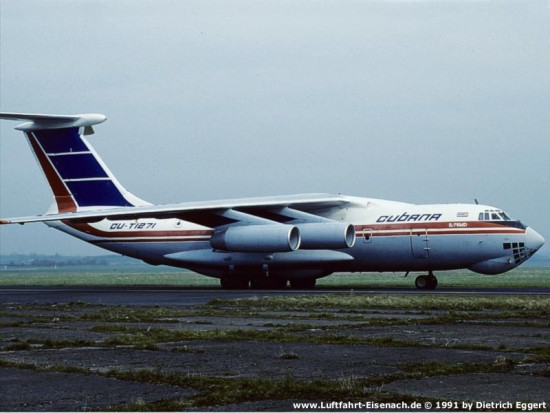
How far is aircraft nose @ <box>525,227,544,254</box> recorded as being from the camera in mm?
29938

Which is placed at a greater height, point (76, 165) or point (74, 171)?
point (76, 165)

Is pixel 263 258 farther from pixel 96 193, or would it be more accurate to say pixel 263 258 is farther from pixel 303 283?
pixel 96 193

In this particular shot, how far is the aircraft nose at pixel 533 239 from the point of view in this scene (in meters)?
29.9

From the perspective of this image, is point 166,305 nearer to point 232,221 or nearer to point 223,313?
point 223,313

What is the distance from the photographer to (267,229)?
31109 mm

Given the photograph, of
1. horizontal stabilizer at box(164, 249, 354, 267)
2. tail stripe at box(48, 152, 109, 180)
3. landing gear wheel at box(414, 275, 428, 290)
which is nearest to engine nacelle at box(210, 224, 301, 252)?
horizontal stabilizer at box(164, 249, 354, 267)

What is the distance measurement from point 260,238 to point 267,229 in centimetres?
39

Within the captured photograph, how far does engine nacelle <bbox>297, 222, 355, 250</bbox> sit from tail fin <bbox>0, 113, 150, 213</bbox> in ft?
26.2

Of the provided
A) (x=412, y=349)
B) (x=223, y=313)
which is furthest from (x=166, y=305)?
(x=412, y=349)

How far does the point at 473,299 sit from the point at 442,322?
21.6 ft

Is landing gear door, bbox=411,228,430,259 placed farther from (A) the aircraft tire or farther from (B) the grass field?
(B) the grass field

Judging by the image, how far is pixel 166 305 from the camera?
22.0 m

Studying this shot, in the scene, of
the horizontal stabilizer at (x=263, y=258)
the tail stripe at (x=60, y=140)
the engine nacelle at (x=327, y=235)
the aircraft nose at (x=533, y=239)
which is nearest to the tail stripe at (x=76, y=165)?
the tail stripe at (x=60, y=140)

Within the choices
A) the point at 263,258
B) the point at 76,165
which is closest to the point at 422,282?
the point at 263,258
